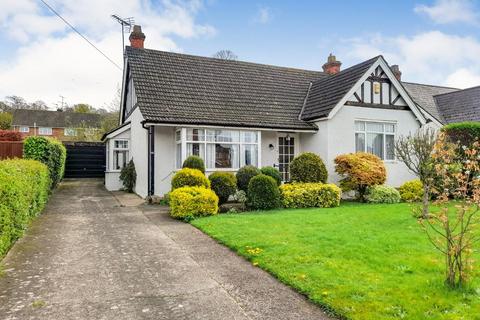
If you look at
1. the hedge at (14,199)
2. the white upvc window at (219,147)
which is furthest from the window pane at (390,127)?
the hedge at (14,199)

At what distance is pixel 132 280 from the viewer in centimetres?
557

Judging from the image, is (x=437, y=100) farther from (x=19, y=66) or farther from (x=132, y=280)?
(x=19, y=66)

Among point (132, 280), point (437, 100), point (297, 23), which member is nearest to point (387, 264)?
point (132, 280)

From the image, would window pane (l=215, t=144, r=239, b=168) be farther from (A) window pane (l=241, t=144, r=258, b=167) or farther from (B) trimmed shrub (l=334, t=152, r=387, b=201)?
(B) trimmed shrub (l=334, t=152, r=387, b=201)

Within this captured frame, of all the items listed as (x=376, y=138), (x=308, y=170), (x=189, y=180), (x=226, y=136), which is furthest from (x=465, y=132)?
(x=189, y=180)

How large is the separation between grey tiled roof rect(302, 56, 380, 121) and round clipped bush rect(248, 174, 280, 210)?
5872 mm

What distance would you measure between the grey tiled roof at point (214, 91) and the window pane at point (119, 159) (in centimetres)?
542

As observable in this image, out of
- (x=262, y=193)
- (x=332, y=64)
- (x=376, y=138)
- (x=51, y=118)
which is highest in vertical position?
(x=51, y=118)

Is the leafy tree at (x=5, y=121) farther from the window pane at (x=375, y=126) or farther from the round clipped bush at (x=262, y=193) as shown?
the window pane at (x=375, y=126)

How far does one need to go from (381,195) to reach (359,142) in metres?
3.73

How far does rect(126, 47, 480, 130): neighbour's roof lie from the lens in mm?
15469

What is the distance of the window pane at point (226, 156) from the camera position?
15.5 metres

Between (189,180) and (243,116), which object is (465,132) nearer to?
(243,116)

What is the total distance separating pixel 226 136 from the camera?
1565 cm
